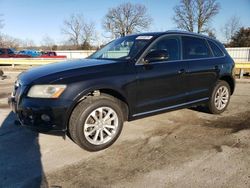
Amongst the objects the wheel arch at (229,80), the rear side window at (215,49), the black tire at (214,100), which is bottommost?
the black tire at (214,100)

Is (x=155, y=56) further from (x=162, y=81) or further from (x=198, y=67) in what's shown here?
(x=198, y=67)

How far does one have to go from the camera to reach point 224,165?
10.2 ft

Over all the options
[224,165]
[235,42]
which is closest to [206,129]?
[224,165]

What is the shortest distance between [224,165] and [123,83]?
1790 mm

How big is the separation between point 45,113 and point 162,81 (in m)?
1.98

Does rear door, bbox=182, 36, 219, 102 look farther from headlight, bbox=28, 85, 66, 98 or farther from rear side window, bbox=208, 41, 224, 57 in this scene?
headlight, bbox=28, 85, 66, 98

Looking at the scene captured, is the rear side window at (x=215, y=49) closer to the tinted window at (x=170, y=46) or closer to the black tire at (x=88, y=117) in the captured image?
the tinted window at (x=170, y=46)

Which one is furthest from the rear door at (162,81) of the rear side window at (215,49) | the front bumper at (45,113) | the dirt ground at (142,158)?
the front bumper at (45,113)

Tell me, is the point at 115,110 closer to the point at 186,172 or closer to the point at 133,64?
the point at 133,64

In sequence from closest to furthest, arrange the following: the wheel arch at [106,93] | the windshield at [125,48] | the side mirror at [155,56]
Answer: the wheel arch at [106,93] < the side mirror at [155,56] < the windshield at [125,48]

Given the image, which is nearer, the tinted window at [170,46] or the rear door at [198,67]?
the tinted window at [170,46]

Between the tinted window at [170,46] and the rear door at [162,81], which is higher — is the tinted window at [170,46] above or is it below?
above

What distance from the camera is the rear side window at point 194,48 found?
15.0 feet

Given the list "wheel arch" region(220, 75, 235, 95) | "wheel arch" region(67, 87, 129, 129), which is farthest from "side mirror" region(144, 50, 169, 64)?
"wheel arch" region(220, 75, 235, 95)
